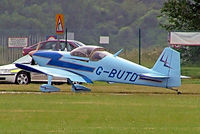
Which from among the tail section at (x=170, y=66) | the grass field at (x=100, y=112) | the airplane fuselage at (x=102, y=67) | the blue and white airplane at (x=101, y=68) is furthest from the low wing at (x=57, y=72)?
the tail section at (x=170, y=66)

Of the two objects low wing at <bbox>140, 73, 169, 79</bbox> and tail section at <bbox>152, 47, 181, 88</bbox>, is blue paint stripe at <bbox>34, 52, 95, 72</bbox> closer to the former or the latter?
low wing at <bbox>140, 73, 169, 79</bbox>

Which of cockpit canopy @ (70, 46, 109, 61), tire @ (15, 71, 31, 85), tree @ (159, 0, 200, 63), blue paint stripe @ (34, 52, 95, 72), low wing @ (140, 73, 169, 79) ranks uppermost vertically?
tree @ (159, 0, 200, 63)

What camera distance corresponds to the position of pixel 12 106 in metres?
22.3

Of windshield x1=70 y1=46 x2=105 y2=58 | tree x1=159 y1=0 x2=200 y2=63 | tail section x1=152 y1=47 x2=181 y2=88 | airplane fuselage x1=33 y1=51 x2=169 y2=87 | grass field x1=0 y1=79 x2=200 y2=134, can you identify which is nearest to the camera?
grass field x1=0 y1=79 x2=200 y2=134


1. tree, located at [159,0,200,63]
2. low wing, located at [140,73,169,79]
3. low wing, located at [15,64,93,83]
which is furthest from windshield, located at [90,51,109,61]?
tree, located at [159,0,200,63]

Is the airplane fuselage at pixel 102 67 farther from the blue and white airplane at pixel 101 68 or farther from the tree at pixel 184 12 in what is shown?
the tree at pixel 184 12

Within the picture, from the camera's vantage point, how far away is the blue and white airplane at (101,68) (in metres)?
28.5

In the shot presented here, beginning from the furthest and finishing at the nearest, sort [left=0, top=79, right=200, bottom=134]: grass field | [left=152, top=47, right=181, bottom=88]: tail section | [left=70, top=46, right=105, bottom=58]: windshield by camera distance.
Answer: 1. [left=70, top=46, right=105, bottom=58]: windshield
2. [left=152, top=47, right=181, bottom=88]: tail section
3. [left=0, top=79, right=200, bottom=134]: grass field

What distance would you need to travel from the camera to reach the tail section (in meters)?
28.3

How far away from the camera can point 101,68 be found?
29.5 m

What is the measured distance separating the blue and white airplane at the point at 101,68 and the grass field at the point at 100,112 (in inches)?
19.3

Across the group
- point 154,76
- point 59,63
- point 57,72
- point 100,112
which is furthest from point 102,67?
point 100,112

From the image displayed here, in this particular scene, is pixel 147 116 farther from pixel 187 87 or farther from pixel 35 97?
pixel 187 87

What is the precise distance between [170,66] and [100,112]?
7.88 metres
